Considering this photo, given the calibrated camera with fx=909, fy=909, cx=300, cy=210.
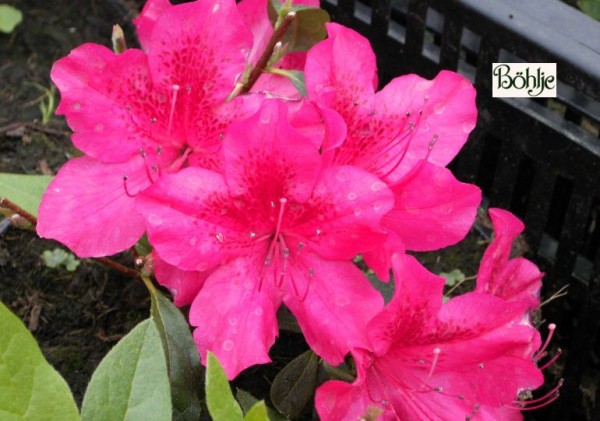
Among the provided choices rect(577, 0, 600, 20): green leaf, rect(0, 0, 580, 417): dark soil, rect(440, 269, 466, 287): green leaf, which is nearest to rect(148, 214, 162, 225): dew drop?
rect(0, 0, 580, 417): dark soil

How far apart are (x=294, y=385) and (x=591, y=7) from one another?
4.05 feet

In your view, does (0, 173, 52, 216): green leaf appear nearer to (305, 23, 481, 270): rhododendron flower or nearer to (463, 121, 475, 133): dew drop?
(305, 23, 481, 270): rhododendron flower

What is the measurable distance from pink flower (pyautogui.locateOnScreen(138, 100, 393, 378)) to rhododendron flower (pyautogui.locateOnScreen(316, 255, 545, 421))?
0.14 feet

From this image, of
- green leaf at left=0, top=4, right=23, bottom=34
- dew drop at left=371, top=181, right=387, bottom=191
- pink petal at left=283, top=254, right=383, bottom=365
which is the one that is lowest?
green leaf at left=0, top=4, right=23, bottom=34

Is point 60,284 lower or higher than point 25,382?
lower

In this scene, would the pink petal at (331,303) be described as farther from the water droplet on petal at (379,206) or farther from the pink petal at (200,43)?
the pink petal at (200,43)

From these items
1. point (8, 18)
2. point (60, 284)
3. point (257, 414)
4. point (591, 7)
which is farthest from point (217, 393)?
point (8, 18)

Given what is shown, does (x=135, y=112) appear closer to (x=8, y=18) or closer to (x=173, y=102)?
(x=173, y=102)

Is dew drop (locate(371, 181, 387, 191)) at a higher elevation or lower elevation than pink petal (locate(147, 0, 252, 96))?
lower

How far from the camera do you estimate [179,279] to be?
3.55 ft

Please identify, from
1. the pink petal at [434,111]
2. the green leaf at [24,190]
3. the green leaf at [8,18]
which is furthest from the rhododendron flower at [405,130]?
the green leaf at [8,18]

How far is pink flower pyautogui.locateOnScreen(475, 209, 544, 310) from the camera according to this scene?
112 cm

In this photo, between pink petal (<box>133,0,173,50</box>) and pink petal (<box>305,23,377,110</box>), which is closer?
pink petal (<box>305,23,377,110</box>)

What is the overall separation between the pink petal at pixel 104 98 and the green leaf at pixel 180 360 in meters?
0.21
